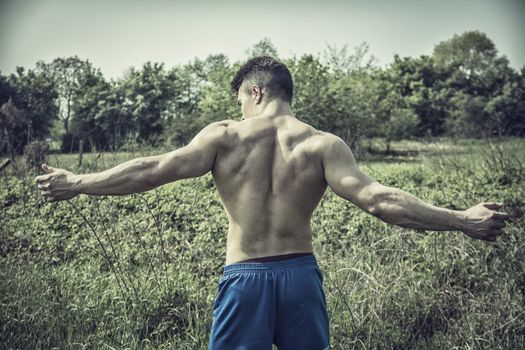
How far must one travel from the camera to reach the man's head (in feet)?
9.36

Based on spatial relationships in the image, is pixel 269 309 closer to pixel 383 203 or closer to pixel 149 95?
pixel 383 203

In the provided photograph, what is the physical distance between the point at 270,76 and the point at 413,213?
40.9 inches

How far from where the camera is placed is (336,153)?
262 cm

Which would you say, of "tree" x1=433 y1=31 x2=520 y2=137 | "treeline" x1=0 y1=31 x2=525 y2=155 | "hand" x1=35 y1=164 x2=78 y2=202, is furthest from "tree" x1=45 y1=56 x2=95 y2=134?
"hand" x1=35 y1=164 x2=78 y2=202

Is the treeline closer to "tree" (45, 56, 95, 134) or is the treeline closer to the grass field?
"tree" (45, 56, 95, 134)

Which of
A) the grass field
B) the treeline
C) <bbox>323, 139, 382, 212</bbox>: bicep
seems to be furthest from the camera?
the treeline

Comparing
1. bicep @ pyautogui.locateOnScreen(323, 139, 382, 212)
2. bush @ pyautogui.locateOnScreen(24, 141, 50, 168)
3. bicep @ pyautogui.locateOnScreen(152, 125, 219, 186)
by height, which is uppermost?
bush @ pyautogui.locateOnScreen(24, 141, 50, 168)

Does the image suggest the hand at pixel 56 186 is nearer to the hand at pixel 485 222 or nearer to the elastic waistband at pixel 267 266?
the elastic waistband at pixel 267 266

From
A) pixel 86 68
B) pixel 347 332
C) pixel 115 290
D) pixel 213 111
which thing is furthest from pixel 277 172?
pixel 86 68

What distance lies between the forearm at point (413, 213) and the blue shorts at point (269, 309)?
0.50 metres

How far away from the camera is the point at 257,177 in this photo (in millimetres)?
2652

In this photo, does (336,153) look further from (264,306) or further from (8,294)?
(8,294)

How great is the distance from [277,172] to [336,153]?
12.1 inches

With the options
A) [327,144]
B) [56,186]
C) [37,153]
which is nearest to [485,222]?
[327,144]
